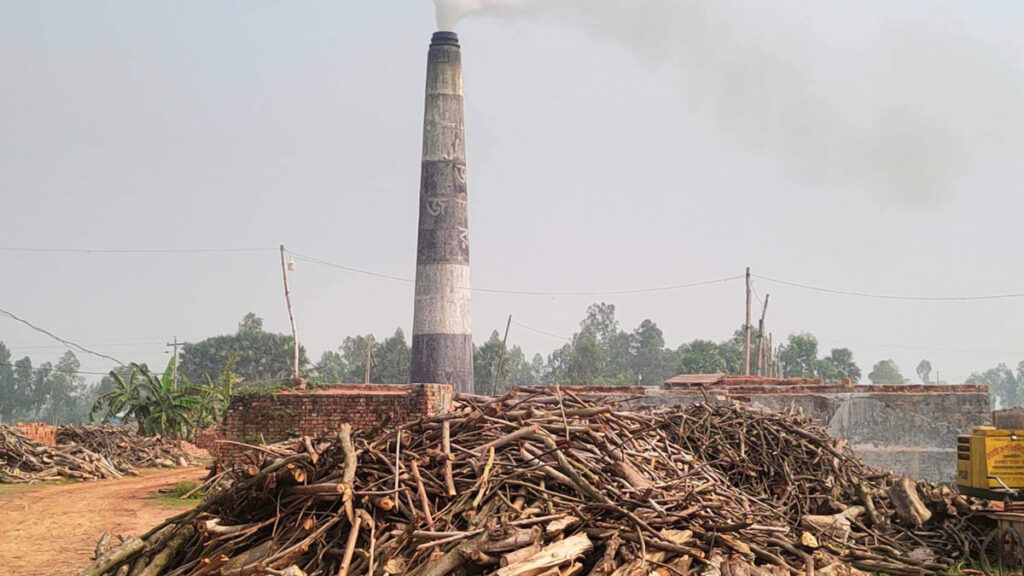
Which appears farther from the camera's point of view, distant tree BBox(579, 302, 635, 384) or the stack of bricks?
distant tree BBox(579, 302, 635, 384)

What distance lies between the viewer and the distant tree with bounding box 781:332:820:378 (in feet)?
236

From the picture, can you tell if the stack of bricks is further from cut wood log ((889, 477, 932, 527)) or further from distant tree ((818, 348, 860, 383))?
distant tree ((818, 348, 860, 383))

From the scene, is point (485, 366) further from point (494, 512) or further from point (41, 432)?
point (494, 512)

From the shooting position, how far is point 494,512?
833 centimetres

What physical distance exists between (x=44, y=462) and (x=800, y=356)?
187 feet

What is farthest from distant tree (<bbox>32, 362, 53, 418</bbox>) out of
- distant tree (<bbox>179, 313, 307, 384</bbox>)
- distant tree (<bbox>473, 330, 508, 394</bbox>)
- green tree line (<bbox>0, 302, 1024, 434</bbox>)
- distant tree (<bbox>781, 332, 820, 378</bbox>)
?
distant tree (<bbox>781, 332, 820, 378</bbox>)

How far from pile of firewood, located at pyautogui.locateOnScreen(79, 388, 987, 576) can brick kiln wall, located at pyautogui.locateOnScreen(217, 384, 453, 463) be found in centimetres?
510

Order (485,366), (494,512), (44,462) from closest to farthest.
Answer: (494,512) → (44,462) → (485,366)

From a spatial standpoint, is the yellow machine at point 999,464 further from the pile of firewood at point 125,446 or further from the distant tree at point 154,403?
the distant tree at point 154,403

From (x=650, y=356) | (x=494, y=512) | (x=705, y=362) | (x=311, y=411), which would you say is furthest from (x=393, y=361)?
(x=494, y=512)

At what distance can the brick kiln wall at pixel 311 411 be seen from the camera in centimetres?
1546

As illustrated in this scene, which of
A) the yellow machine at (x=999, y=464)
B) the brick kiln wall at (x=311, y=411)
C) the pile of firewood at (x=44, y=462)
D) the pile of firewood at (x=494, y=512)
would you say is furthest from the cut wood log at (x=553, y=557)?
the pile of firewood at (x=44, y=462)

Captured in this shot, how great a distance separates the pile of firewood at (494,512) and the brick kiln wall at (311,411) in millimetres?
5099

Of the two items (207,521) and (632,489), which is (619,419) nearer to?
(632,489)
